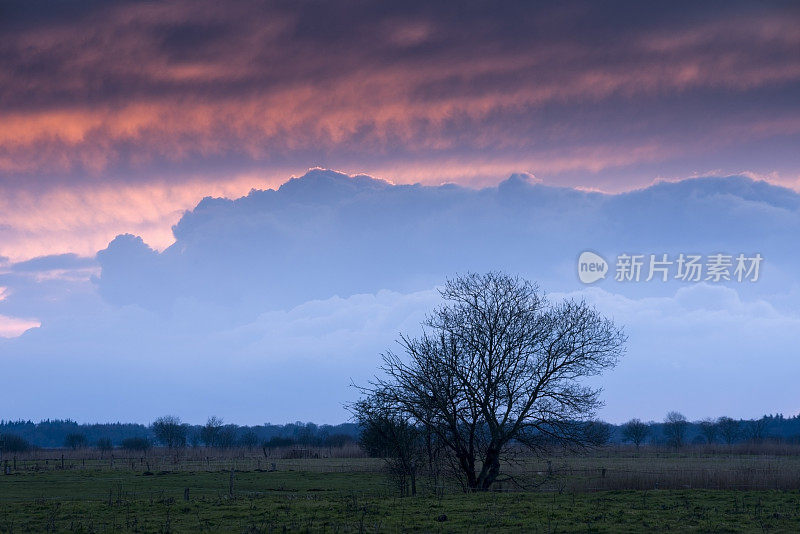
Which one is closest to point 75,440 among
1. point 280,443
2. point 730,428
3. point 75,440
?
point 75,440

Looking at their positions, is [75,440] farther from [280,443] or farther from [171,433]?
[280,443]

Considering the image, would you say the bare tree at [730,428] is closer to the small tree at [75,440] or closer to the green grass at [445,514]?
the green grass at [445,514]

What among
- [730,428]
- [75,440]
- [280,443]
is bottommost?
[280,443]

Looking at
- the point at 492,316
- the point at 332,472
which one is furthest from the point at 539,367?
the point at 332,472

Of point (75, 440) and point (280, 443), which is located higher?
point (75, 440)

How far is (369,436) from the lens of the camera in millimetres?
51062

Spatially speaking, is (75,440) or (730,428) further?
(75,440)

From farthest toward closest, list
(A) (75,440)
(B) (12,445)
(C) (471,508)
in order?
(A) (75,440)
(B) (12,445)
(C) (471,508)

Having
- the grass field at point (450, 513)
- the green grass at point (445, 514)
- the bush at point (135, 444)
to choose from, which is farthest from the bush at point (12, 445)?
the green grass at point (445, 514)

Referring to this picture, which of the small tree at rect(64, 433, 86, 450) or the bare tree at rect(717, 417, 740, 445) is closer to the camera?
the bare tree at rect(717, 417, 740, 445)

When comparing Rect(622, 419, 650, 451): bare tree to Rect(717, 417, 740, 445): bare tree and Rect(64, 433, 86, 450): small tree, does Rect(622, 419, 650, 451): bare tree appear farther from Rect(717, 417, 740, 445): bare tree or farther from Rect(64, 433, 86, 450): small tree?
Rect(64, 433, 86, 450): small tree

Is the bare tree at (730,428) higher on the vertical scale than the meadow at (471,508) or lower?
lower

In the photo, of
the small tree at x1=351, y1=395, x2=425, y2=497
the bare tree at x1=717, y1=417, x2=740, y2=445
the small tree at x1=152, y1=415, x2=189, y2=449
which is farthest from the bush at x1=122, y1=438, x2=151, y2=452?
the bare tree at x1=717, y1=417, x2=740, y2=445

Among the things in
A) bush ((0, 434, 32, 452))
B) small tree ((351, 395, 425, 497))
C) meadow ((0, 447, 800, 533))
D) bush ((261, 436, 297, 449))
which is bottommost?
bush ((261, 436, 297, 449))
